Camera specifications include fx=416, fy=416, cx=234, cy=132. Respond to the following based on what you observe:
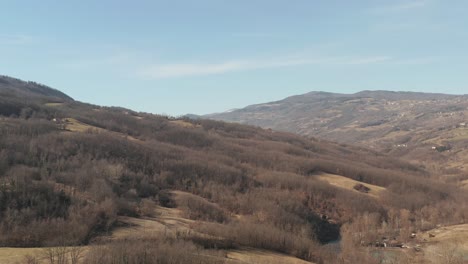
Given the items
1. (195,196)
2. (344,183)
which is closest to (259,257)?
(195,196)

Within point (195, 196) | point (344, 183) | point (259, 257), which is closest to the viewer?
point (259, 257)

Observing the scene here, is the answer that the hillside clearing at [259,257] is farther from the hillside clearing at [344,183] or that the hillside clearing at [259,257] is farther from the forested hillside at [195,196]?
the hillside clearing at [344,183]

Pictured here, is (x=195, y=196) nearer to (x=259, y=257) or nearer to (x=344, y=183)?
(x=259, y=257)

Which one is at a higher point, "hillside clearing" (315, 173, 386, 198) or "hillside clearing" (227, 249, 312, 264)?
"hillside clearing" (227, 249, 312, 264)

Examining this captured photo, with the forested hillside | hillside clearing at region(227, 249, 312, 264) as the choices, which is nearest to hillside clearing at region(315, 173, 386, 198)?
the forested hillside

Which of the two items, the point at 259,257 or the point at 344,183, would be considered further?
the point at 344,183

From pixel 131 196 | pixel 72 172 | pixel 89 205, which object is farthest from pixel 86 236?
pixel 72 172

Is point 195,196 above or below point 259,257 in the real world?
below

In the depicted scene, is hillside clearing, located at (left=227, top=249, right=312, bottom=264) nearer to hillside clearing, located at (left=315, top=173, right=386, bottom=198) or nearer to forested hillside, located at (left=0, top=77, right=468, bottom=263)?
forested hillside, located at (left=0, top=77, right=468, bottom=263)
